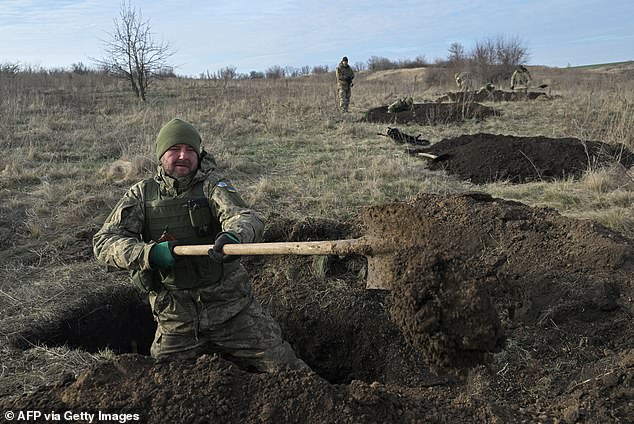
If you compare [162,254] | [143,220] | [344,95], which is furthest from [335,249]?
[344,95]

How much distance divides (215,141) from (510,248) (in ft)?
23.6

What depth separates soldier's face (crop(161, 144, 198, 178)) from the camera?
2.99 m

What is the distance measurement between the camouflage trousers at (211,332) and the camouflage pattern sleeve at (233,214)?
517mm

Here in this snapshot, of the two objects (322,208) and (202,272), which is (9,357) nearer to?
(202,272)

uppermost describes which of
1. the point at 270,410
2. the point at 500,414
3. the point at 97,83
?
the point at 97,83

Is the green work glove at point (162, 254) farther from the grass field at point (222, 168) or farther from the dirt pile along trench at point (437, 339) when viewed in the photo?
the grass field at point (222, 168)

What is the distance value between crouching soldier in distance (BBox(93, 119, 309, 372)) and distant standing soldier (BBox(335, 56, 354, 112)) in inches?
489

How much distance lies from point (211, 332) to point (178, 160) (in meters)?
1.09

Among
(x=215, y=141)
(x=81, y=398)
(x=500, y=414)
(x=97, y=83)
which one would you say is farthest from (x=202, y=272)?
(x=97, y=83)

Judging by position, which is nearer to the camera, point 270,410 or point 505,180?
point 270,410

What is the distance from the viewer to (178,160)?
299cm

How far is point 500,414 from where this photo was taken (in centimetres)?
212

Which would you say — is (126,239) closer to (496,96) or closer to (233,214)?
(233,214)

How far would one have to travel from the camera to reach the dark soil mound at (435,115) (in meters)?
12.8
